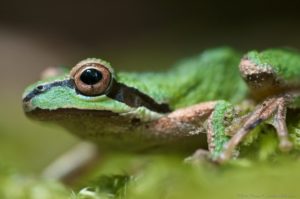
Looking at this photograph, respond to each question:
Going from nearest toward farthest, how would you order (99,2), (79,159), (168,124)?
(168,124), (79,159), (99,2)

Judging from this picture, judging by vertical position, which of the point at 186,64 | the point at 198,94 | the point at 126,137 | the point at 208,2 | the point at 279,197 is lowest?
the point at 279,197

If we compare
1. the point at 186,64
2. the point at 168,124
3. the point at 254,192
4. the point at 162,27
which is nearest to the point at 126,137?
the point at 168,124

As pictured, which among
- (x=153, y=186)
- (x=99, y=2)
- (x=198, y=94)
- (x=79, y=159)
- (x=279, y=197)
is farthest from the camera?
(x=99, y=2)

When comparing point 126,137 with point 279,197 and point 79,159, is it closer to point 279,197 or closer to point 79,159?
point 79,159

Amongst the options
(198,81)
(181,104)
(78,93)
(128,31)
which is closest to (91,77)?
(78,93)

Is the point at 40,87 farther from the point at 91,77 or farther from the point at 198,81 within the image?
the point at 198,81

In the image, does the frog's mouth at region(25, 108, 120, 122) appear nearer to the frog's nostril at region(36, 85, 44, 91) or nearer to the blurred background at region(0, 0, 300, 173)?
the frog's nostril at region(36, 85, 44, 91)
